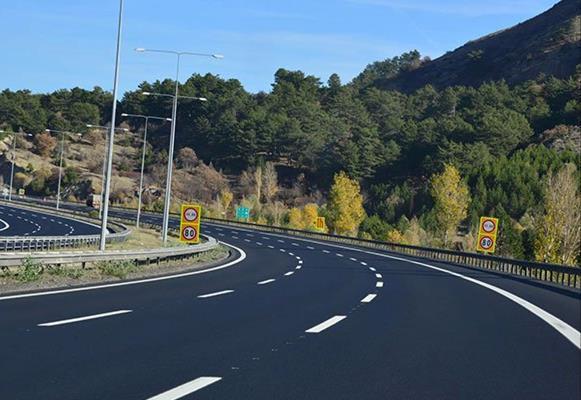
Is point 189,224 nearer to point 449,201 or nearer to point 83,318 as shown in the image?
point 83,318

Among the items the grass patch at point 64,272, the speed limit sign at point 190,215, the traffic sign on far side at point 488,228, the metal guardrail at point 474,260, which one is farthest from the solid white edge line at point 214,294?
the traffic sign on far side at point 488,228

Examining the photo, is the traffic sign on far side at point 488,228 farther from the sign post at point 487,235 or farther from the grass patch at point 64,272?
the grass patch at point 64,272

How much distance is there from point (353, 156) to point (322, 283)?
3825 inches

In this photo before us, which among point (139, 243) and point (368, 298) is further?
point (139, 243)

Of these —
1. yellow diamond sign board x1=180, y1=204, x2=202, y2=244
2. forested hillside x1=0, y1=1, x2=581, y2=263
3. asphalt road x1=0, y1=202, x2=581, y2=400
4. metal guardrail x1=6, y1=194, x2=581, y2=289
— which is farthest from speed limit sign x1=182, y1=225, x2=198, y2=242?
forested hillside x1=0, y1=1, x2=581, y2=263

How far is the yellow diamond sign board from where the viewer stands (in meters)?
33.9

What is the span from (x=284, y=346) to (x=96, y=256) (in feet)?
44.7

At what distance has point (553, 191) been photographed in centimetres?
6338

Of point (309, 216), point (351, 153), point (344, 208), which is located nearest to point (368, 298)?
point (344, 208)

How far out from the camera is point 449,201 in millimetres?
85000

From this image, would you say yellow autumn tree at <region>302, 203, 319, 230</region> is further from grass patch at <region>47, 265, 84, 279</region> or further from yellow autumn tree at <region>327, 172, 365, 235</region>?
grass patch at <region>47, 265, 84, 279</region>

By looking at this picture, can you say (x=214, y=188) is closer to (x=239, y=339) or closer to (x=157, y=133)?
(x=157, y=133)

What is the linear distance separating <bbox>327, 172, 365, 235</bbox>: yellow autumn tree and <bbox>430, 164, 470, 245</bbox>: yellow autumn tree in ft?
34.7

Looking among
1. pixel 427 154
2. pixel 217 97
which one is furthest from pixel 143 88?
pixel 427 154
